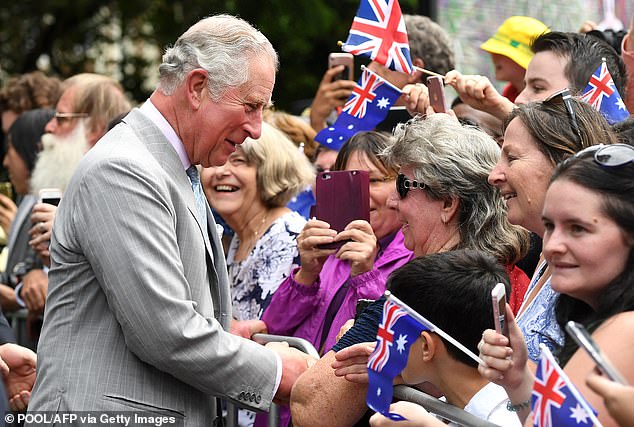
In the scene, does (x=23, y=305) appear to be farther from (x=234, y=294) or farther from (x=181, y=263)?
(x=181, y=263)

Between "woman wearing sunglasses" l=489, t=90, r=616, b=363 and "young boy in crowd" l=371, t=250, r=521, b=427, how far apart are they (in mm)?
429

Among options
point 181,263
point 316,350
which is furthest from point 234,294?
point 181,263

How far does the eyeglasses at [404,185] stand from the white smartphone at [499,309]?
1397 millimetres

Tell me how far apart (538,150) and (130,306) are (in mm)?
1465

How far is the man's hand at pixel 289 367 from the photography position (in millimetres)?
3840

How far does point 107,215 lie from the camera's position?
346 centimetres

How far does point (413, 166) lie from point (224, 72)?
2.89 ft

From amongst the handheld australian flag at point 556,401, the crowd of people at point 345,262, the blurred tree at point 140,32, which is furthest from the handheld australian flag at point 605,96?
the blurred tree at point 140,32

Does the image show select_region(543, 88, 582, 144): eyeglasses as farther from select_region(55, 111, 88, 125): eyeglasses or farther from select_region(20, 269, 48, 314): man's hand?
select_region(55, 111, 88, 125): eyeglasses

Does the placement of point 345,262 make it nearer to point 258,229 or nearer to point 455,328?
point 258,229

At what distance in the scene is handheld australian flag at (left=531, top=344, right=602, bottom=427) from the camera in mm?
2373

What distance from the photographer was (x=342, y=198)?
4543 mm

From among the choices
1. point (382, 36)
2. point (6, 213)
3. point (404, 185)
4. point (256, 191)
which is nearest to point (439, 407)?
point (404, 185)

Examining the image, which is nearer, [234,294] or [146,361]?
[146,361]
